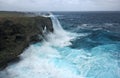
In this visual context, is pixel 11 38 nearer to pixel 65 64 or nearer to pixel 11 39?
pixel 11 39

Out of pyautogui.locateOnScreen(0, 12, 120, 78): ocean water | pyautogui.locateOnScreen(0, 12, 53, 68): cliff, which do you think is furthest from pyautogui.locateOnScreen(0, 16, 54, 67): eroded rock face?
pyautogui.locateOnScreen(0, 12, 120, 78): ocean water

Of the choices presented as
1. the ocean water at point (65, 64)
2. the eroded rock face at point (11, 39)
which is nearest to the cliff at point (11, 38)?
the eroded rock face at point (11, 39)

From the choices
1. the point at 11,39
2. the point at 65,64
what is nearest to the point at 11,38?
the point at 11,39

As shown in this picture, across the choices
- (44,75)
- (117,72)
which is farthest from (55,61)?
(117,72)

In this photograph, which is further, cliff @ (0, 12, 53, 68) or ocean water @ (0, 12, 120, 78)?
cliff @ (0, 12, 53, 68)

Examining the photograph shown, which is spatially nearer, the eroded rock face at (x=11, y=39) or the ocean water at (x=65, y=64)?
the ocean water at (x=65, y=64)

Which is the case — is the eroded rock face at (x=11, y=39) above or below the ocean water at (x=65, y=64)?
above

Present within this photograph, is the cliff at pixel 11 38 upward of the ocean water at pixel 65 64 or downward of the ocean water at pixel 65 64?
upward

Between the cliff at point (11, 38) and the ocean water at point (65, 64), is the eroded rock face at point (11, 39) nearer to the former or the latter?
the cliff at point (11, 38)

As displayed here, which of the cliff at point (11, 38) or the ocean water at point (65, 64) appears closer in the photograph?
the ocean water at point (65, 64)

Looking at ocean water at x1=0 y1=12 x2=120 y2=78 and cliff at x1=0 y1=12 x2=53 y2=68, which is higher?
cliff at x1=0 y1=12 x2=53 y2=68

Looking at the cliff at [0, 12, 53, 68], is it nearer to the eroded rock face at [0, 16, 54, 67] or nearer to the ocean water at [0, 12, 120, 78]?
the eroded rock face at [0, 16, 54, 67]
